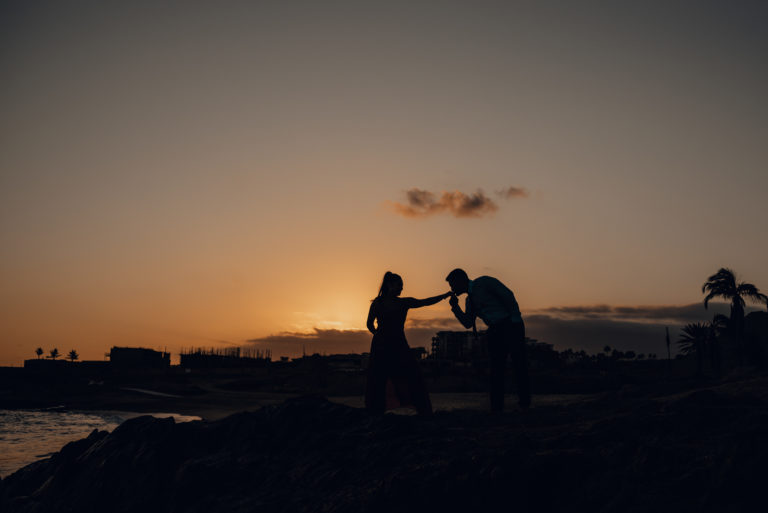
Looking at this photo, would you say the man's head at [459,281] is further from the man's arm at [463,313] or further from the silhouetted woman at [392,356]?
the silhouetted woman at [392,356]

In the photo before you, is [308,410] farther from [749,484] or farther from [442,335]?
[442,335]

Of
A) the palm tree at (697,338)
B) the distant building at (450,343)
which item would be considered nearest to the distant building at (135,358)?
the distant building at (450,343)

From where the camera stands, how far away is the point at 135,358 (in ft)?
369

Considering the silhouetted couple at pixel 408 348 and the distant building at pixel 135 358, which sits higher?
the silhouetted couple at pixel 408 348

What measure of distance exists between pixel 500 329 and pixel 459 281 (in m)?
0.98

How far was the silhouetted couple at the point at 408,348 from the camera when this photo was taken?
7324 mm

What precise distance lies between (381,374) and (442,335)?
13529 cm

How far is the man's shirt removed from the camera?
7398 mm

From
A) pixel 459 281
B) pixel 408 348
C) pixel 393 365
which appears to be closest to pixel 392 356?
pixel 393 365

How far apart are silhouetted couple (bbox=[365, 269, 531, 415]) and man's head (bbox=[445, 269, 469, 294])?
149 mm

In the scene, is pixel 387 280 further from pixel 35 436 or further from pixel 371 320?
pixel 35 436

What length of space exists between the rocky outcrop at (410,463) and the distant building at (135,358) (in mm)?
115755

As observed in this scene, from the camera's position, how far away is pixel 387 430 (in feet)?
16.7

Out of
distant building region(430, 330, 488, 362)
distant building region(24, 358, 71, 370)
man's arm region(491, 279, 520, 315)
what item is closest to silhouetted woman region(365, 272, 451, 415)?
man's arm region(491, 279, 520, 315)
